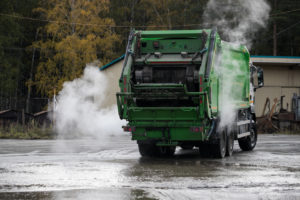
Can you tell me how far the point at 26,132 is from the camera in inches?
1085

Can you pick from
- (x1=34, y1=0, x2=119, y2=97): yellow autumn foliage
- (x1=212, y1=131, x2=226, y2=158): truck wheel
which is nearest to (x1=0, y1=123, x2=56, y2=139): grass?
(x1=212, y1=131, x2=226, y2=158): truck wheel

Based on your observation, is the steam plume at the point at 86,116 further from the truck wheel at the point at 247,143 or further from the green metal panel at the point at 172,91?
the green metal panel at the point at 172,91

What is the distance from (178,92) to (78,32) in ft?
112

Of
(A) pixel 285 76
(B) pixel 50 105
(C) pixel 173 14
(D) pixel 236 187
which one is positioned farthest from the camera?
(C) pixel 173 14

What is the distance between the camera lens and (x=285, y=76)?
35.7 meters

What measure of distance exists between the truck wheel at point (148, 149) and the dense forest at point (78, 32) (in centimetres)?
2480

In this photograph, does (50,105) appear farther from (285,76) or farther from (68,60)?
(285,76)

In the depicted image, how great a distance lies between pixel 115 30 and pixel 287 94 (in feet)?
74.7

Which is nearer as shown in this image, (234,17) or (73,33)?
(234,17)

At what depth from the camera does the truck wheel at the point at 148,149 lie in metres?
16.2

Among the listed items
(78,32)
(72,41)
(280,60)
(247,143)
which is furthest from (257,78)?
(78,32)

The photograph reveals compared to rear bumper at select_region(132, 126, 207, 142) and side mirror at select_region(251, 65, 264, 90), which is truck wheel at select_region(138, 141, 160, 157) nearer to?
rear bumper at select_region(132, 126, 207, 142)

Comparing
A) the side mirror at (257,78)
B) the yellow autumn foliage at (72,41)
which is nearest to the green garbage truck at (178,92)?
the side mirror at (257,78)

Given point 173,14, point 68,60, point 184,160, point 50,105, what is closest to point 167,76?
point 184,160
